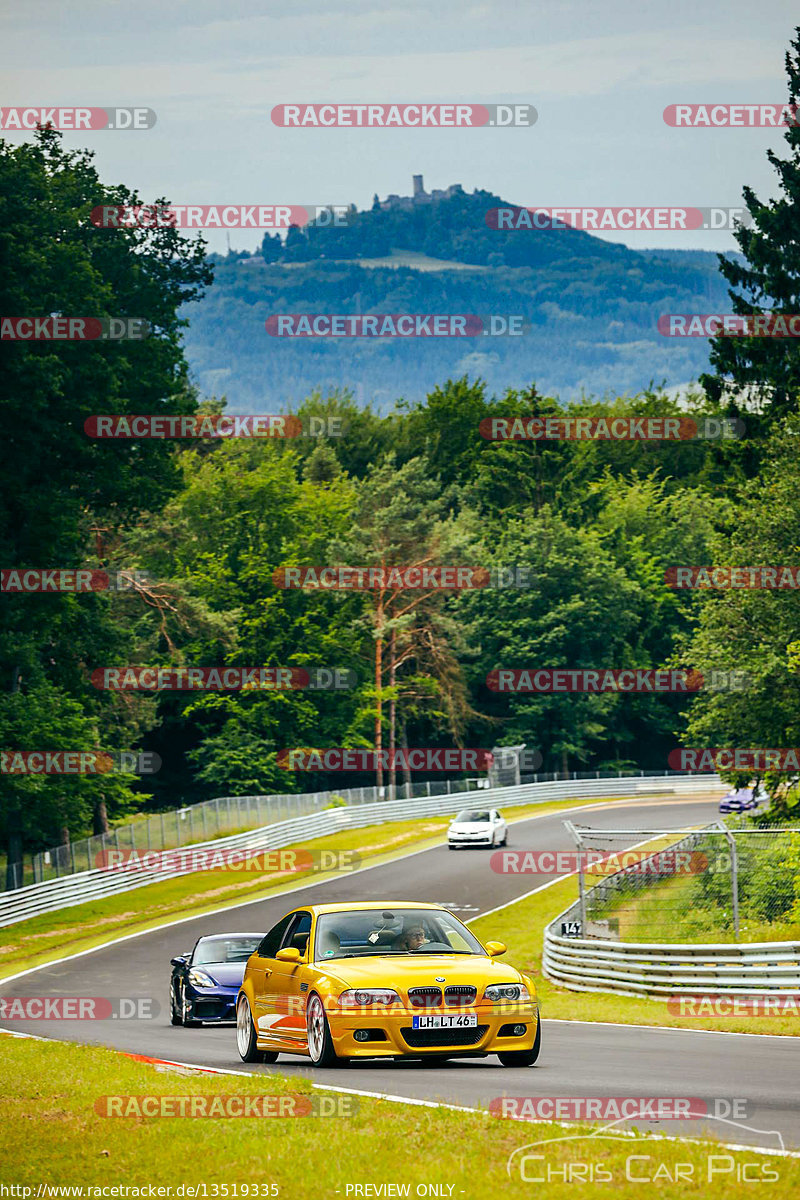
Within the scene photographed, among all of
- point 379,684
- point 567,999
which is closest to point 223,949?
point 567,999

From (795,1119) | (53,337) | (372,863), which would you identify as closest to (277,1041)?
(795,1119)

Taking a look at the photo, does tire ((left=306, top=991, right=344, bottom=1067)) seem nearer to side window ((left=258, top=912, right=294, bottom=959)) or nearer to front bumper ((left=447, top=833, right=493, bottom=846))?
side window ((left=258, top=912, right=294, bottom=959))

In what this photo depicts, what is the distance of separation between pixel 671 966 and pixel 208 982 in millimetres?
6517

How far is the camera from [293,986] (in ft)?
41.8

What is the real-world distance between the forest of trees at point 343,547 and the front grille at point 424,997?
2463cm

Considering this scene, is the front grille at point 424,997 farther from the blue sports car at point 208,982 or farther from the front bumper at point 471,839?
the front bumper at point 471,839

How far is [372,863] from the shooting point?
4953cm

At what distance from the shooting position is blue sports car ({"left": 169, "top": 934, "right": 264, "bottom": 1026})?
20.2 m

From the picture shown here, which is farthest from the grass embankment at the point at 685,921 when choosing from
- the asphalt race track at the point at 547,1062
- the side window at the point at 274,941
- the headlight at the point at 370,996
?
the headlight at the point at 370,996

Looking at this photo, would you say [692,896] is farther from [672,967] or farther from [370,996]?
[370,996]

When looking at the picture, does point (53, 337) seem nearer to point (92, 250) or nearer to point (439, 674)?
point (92, 250)

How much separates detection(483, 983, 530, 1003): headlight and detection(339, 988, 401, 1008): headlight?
732mm

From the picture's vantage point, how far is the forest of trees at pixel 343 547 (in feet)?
135

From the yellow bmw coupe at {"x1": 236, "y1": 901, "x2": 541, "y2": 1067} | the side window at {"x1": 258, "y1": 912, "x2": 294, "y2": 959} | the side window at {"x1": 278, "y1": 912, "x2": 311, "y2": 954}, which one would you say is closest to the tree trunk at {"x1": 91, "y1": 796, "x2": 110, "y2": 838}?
the side window at {"x1": 258, "y1": 912, "x2": 294, "y2": 959}
